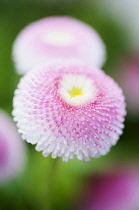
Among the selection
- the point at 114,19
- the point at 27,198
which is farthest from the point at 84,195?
the point at 114,19

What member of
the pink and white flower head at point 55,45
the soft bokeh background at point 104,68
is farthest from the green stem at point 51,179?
the pink and white flower head at point 55,45

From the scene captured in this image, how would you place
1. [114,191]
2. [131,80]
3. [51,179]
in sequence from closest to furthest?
1. [51,179]
2. [114,191]
3. [131,80]

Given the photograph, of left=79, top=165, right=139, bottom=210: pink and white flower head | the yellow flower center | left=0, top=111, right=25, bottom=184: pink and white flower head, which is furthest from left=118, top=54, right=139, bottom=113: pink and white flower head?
the yellow flower center

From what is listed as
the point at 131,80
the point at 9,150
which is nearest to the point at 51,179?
the point at 9,150

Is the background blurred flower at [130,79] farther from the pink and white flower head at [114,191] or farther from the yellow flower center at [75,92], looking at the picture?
the yellow flower center at [75,92]

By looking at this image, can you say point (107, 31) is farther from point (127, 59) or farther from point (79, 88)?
point (79, 88)

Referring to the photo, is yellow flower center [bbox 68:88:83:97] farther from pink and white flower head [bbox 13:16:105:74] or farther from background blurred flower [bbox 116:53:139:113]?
background blurred flower [bbox 116:53:139:113]

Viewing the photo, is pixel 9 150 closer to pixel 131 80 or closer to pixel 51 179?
pixel 51 179
